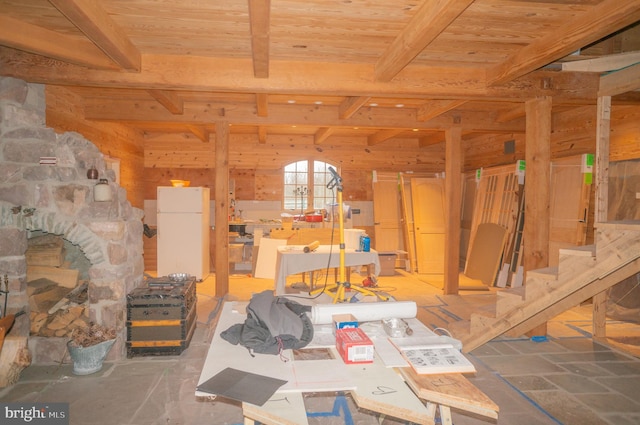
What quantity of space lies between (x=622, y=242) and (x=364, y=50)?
113 inches

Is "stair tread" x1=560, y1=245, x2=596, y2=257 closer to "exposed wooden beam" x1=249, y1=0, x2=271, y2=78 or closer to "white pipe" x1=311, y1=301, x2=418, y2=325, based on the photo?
"white pipe" x1=311, y1=301, x2=418, y2=325

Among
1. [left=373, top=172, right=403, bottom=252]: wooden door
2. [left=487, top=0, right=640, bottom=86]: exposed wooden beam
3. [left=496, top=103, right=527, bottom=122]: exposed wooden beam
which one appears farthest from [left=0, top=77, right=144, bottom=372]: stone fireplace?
[left=373, top=172, right=403, bottom=252]: wooden door

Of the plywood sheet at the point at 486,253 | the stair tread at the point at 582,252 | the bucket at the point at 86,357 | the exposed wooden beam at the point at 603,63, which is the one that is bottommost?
the bucket at the point at 86,357

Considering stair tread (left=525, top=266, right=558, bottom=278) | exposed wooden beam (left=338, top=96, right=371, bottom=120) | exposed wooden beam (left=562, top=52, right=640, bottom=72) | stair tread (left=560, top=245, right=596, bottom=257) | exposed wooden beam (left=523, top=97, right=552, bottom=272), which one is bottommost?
stair tread (left=525, top=266, right=558, bottom=278)

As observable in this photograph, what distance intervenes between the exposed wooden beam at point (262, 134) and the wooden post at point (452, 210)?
3.51 m

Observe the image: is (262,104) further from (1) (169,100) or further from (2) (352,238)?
(2) (352,238)

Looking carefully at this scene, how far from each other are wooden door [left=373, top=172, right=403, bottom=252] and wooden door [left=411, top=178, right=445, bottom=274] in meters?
0.53

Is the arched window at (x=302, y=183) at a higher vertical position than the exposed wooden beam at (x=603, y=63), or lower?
lower

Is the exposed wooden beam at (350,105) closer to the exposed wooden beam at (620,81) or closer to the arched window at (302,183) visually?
the exposed wooden beam at (620,81)

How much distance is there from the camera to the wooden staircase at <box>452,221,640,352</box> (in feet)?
11.0

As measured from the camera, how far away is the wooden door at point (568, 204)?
6.03m

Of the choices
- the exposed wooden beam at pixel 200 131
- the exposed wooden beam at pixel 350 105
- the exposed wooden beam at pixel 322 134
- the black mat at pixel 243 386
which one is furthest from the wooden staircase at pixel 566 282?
the exposed wooden beam at pixel 200 131

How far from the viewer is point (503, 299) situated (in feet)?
13.2

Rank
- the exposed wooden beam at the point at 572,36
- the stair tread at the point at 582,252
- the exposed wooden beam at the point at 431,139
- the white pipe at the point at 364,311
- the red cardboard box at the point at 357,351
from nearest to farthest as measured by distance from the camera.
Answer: the red cardboard box at the point at 357,351
the white pipe at the point at 364,311
the exposed wooden beam at the point at 572,36
the stair tread at the point at 582,252
the exposed wooden beam at the point at 431,139
